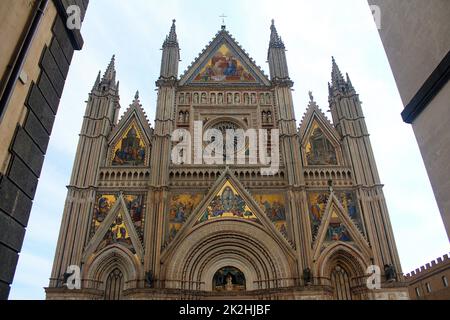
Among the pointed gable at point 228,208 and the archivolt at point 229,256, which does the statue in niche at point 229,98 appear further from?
the archivolt at point 229,256

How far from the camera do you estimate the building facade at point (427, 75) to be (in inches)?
167

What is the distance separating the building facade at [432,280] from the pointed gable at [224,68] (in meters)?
20.1

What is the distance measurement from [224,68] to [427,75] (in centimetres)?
1919

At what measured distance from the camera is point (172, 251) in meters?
16.0

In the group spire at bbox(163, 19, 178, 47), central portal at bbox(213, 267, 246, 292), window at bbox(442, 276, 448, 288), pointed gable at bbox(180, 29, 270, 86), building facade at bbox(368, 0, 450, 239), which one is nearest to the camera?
building facade at bbox(368, 0, 450, 239)

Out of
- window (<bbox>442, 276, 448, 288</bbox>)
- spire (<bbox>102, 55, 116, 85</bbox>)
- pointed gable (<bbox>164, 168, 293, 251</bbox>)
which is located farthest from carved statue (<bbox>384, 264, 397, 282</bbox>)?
spire (<bbox>102, 55, 116, 85</bbox>)

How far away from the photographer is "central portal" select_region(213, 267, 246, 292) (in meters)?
16.2

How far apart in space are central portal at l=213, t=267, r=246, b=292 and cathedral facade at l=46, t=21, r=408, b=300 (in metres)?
0.05

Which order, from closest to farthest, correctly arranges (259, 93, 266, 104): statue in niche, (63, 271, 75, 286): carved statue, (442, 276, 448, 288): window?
(63, 271, 75, 286): carved statue < (259, 93, 266, 104): statue in niche < (442, 276, 448, 288): window

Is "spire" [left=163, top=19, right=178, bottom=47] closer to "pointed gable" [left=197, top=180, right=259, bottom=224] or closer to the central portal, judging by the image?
"pointed gable" [left=197, top=180, right=259, bottom=224]

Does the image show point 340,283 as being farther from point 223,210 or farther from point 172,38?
point 172,38

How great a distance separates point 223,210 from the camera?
56.2ft

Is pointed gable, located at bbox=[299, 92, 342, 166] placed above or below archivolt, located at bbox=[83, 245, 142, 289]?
above

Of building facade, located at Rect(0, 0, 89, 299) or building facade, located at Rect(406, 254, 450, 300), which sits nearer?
building facade, located at Rect(0, 0, 89, 299)
